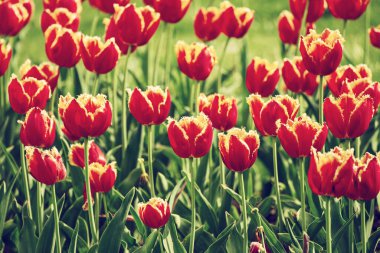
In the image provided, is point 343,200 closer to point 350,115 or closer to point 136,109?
point 350,115

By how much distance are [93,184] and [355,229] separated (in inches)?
33.9

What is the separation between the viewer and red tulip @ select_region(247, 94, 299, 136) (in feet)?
6.88

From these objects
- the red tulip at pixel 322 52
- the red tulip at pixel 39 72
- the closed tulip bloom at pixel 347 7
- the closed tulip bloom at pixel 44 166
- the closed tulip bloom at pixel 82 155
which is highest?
the closed tulip bloom at pixel 347 7

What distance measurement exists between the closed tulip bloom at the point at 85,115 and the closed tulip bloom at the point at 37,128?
9 cm

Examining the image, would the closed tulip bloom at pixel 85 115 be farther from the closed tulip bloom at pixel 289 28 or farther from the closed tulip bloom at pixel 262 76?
the closed tulip bloom at pixel 289 28

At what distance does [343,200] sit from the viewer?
2582 mm

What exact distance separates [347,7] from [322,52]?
0.71 m

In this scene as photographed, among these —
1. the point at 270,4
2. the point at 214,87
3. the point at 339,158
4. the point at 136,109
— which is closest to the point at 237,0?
the point at 270,4

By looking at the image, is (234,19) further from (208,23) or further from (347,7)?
(347,7)

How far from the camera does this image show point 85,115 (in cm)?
201

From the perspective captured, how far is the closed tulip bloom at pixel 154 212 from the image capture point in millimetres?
1950

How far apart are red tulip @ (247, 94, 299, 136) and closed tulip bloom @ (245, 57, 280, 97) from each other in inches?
16.3

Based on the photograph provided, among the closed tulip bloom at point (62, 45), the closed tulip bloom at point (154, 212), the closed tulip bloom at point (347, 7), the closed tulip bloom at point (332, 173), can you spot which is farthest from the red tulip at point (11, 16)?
the closed tulip bloom at point (332, 173)

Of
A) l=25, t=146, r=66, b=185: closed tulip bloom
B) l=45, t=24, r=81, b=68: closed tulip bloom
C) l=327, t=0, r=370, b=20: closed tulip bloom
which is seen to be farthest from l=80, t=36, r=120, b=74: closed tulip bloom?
l=327, t=0, r=370, b=20: closed tulip bloom
